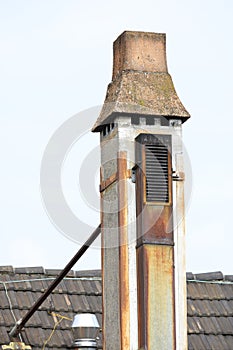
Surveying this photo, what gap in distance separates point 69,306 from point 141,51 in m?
3.35

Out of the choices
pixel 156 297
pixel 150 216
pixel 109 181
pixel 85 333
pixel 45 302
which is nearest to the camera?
pixel 156 297

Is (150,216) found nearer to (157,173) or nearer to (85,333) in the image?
(157,173)

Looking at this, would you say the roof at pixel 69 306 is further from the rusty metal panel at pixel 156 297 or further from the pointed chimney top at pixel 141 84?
the rusty metal panel at pixel 156 297

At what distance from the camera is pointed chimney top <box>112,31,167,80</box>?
25.5ft

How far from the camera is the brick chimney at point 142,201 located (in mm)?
7125

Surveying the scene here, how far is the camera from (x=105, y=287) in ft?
25.4

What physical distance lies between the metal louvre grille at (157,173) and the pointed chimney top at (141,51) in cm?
76

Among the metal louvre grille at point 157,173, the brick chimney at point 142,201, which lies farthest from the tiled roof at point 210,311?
the metal louvre grille at point 157,173

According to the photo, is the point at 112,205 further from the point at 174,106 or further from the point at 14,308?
the point at 14,308

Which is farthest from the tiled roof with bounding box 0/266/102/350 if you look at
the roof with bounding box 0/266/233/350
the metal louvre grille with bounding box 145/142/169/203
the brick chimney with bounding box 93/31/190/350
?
the metal louvre grille with bounding box 145/142/169/203

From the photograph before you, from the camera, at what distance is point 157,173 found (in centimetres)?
729

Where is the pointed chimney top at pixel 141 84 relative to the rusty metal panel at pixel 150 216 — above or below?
above

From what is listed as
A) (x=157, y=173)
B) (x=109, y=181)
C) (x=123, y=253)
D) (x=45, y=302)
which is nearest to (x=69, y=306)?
(x=45, y=302)

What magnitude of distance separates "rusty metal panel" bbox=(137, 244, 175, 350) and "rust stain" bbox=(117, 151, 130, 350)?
140mm
